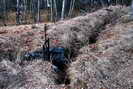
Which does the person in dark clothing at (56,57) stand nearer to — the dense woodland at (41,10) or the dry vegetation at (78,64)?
the dry vegetation at (78,64)

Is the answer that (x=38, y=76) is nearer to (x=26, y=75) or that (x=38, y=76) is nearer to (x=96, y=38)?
(x=26, y=75)

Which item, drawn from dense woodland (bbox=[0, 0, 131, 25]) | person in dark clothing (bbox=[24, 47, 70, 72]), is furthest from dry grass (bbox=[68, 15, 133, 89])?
dense woodland (bbox=[0, 0, 131, 25])

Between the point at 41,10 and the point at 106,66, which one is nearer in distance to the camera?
the point at 106,66

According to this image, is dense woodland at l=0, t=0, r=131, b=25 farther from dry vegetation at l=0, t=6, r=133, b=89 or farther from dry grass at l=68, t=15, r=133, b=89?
dry grass at l=68, t=15, r=133, b=89

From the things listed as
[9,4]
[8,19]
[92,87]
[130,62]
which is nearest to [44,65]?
[92,87]

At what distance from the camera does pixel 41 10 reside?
26.2 meters

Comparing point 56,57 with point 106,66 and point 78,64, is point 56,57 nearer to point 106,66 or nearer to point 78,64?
point 78,64

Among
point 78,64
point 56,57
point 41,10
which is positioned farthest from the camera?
point 41,10

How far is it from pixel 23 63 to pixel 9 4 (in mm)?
23450

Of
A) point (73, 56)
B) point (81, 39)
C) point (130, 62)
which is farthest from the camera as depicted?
point (81, 39)

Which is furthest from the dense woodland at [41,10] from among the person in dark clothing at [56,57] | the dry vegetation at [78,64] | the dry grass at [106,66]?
the dry grass at [106,66]

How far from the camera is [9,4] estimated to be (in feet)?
92.2

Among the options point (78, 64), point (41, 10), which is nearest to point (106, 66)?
point (78, 64)

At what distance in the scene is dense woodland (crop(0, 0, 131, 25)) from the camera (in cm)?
2016
